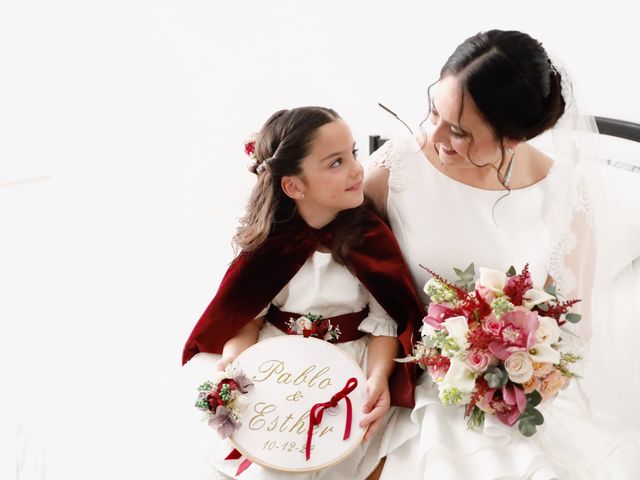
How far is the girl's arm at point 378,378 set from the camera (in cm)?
142

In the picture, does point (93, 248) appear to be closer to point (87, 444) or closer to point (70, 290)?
point (70, 290)

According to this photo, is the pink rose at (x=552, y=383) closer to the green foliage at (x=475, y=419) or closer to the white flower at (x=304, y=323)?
the green foliage at (x=475, y=419)

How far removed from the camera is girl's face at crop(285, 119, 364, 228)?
5.37 ft

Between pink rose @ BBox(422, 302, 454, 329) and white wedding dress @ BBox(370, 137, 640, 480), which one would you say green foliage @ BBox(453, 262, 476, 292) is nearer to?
pink rose @ BBox(422, 302, 454, 329)

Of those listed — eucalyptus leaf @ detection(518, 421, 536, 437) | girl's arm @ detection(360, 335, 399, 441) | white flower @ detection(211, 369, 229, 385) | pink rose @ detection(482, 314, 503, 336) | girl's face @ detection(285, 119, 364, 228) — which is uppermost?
girl's face @ detection(285, 119, 364, 228)

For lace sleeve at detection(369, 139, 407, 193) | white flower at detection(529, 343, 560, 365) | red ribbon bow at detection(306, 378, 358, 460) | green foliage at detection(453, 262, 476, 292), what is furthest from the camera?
lace sleeve at detection(369, 139, 407, 193)

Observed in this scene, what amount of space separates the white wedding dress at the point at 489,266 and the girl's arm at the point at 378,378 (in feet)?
0.24

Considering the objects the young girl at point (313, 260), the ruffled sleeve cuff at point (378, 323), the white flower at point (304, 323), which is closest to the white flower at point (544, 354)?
the young girl at point (313, 260)

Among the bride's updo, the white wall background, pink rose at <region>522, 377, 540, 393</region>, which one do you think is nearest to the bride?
the bride's updo

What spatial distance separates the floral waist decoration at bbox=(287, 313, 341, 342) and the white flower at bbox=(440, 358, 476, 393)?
0.41 meters

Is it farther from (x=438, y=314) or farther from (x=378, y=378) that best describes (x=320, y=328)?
(x=438, y=314)

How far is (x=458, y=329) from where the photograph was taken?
52.2 inches

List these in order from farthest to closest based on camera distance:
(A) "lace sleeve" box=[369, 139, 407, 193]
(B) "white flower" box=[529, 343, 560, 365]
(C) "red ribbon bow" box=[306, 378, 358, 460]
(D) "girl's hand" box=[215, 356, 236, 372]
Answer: (A) "lace sleeve" box=[369, 139, 407, 193] → (D) "girl's hand" box=[215, 356, 236, 372] → (C) "red ribbon bow" box=[306, 378, 358, 460] → (B) "white flower" box=[529, 343, 560, 365]

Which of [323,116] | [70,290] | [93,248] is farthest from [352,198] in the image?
[93,248]
